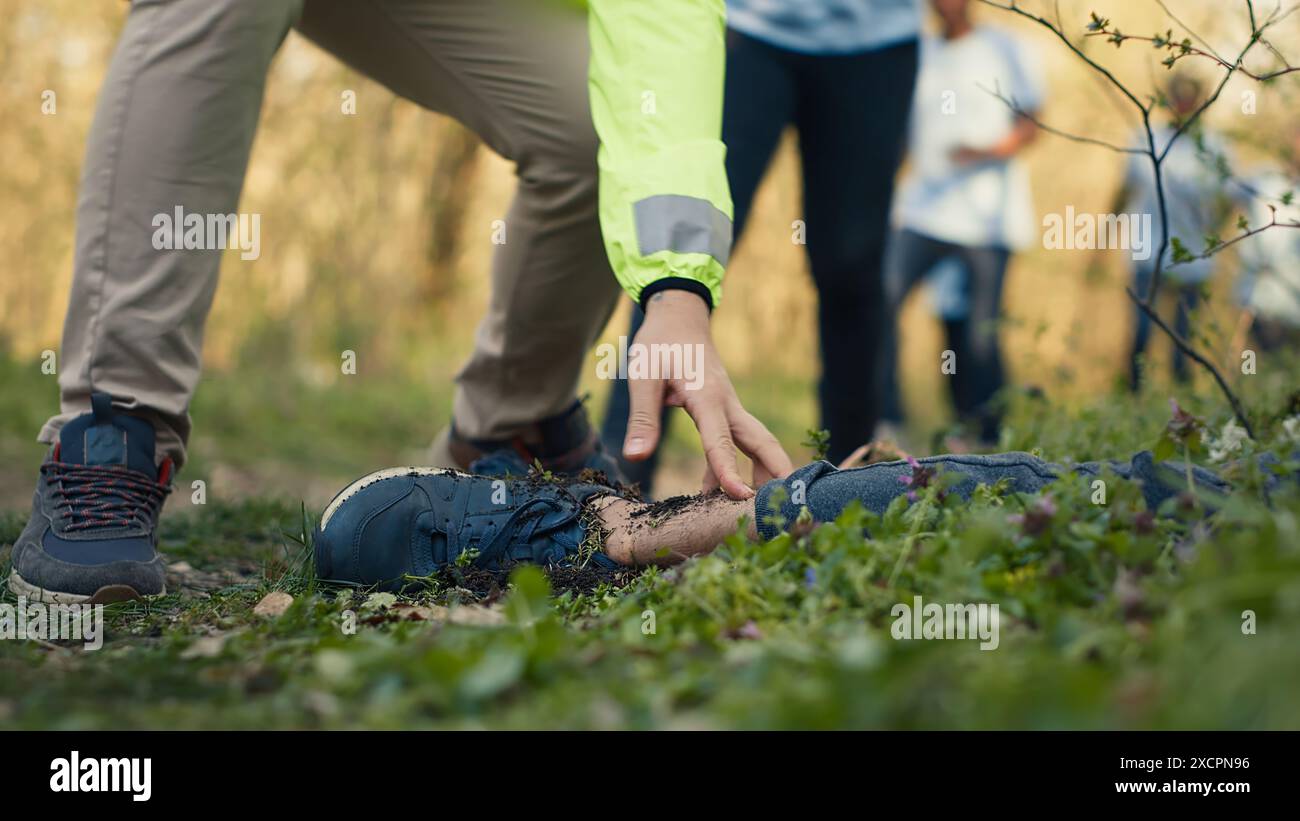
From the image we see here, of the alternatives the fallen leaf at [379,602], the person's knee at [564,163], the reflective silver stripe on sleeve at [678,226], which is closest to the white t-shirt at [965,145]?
the person's knee at [564,163]

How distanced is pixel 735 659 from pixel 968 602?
0.30 m

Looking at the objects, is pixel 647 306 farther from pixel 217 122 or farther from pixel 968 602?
pixel 217 122

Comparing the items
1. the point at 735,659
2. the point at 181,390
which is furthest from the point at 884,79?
the point at 735,659

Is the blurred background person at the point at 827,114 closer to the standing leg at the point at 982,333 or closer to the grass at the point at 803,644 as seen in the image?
the grass at the point at 803,644

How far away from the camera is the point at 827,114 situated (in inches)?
119

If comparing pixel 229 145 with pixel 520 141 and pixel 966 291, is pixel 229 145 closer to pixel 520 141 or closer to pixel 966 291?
pixel 520 141

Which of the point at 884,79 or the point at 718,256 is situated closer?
the point at 718,256

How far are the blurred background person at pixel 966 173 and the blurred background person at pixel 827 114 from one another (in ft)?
6.89

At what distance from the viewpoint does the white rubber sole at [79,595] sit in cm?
187

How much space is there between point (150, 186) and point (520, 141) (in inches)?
30.3

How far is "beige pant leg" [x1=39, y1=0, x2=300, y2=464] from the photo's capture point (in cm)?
201

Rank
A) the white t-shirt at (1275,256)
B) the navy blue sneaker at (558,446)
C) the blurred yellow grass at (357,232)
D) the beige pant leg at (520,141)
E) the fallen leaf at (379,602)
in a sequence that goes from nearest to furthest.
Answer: the fallen leaf at (379,602) < the beige pant leg at (520,141) < the navy blue sneaker at (558,446) < the white t-shirt at (1275,256) < the blurred yellow grass at (357,232)
